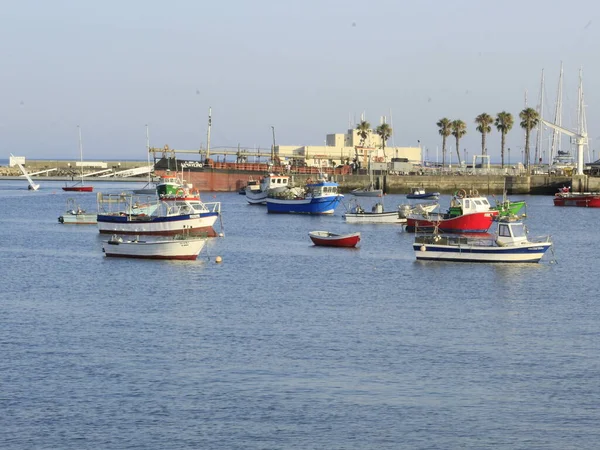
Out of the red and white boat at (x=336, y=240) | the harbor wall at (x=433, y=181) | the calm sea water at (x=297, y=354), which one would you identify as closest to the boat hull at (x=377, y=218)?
the red and white boat at (x=336, y=240)

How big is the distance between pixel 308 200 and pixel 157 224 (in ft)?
127

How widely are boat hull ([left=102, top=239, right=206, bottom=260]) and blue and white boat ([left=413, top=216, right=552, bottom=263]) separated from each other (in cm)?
1349

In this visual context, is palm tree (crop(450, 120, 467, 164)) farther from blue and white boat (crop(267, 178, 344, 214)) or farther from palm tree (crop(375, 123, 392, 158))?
blue and white boat (crop(267, 178, 344, 214))

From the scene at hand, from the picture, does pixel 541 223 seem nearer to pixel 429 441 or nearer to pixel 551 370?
pixel 551 370

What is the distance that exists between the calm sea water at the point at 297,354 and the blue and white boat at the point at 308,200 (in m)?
47.3

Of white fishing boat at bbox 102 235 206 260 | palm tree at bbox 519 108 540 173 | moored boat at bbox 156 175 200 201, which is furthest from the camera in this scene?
palm tree at bbox 519 108 540 173

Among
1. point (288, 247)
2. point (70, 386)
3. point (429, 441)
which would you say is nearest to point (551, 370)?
point (429, 441)

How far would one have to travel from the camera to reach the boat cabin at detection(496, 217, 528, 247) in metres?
62.2

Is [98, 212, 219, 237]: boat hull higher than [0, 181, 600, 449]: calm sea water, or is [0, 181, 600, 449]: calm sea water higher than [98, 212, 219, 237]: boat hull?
[98, 212, 219, 237]: boat hull

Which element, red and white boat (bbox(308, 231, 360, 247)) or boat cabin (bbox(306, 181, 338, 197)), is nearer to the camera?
red and white boat (bbox(308, 231, 360, 247))

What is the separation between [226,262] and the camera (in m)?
66.1

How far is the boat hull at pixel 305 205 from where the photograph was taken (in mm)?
114188

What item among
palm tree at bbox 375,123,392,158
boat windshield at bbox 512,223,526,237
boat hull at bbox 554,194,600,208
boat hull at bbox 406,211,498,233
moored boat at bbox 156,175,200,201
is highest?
palm tree at bbox 375,123,392,158

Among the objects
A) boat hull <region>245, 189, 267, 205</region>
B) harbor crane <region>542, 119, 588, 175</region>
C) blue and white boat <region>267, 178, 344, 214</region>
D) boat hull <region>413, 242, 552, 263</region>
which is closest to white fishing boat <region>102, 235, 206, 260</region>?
boat hull <region>413, 242, 552, 263</region>
